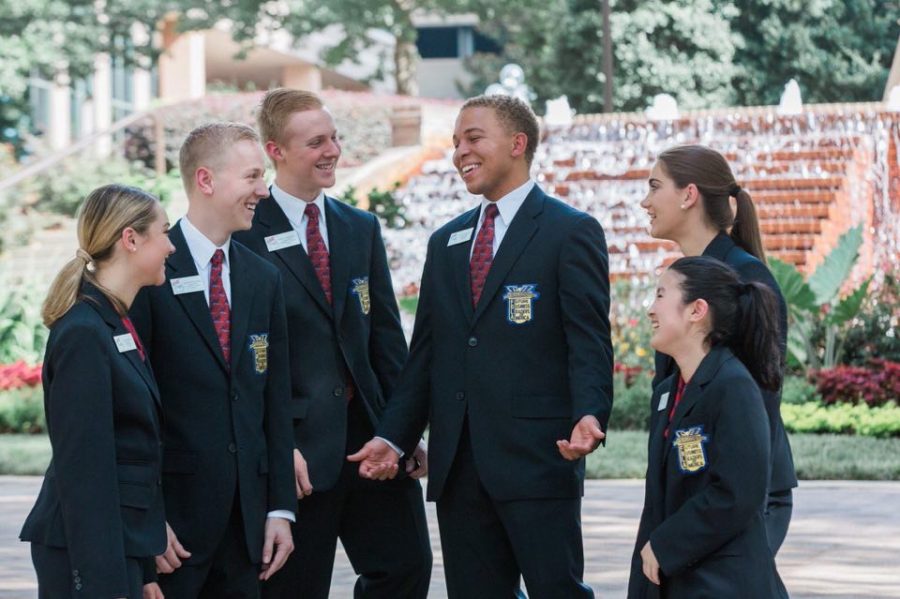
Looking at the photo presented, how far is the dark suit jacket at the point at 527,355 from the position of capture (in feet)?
16.8

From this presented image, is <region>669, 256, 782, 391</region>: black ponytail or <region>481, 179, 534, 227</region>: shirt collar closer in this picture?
<region>669, 256, 782, 391</region>: black ponytail

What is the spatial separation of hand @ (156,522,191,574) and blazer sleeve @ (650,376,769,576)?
1417 millimetres

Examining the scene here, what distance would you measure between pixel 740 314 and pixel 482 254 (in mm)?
1102

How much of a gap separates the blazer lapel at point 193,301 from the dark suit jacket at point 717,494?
1.44 meters

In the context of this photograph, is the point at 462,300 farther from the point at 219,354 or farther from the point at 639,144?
the point at 639,144

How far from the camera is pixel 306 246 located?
5.62 metres

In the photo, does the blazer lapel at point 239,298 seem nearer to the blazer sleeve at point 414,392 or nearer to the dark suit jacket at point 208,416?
the dark suit jacket at point 208,416

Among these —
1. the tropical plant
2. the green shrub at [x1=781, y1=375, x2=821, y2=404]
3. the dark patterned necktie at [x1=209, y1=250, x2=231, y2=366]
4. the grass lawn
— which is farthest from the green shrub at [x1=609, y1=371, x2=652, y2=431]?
the dark patterned necktie at [x1=209, y1=250, x2=231, y2=366]

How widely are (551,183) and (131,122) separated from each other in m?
9.57

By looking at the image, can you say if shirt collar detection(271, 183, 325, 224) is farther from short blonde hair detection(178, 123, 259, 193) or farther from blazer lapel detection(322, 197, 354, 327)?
short blonde hair detection(178, 123, 259, 193)

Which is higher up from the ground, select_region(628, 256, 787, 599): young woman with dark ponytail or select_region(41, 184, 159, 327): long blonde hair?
select_region(41, 184, 159, 327): long blonde hair

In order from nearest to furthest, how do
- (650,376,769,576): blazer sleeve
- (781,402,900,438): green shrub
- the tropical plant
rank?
(650,376,769,576): blazer sleeve < (781,402,900,438): green shrub < the tropical plant

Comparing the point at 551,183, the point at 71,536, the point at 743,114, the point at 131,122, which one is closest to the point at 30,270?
the point at 131,122

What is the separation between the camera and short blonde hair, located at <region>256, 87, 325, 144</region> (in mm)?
5551
